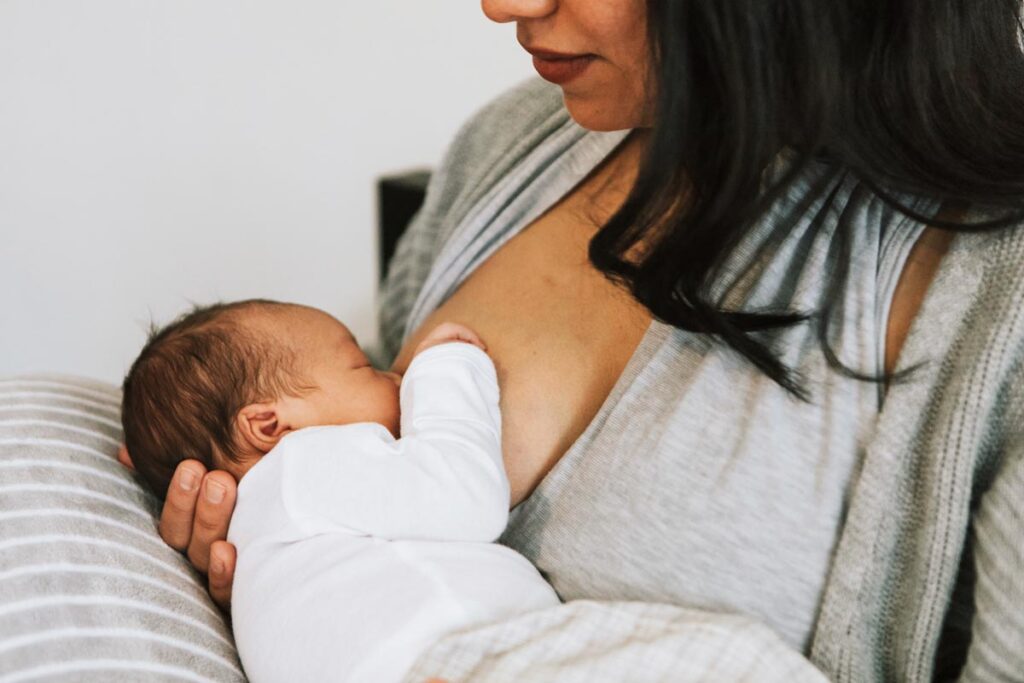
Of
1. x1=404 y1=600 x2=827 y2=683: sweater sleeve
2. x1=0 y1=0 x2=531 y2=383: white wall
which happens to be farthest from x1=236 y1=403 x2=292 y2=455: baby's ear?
x1=0 y1=0 x2=531 y2=383: white wall

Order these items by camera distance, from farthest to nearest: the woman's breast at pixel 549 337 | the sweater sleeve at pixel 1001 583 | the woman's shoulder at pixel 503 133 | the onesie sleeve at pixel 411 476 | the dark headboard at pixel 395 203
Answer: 1. the dark headboard at pixel 395 203
2. the woman's shoulder at pixel 503 133
3. the woman's breast at pixel 549 337
4. the onesie sleeve at pixel 411 476
5. the sweater sleeve at pixel 1001 583

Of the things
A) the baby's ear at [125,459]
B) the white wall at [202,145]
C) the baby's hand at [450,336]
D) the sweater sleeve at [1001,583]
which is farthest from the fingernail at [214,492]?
the white wall at [202,145]

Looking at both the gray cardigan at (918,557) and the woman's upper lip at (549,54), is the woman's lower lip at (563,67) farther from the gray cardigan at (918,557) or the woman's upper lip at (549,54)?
the gray cardigan at (918,557)

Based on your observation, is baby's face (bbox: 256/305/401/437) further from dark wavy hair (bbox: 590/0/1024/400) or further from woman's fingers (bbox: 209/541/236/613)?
dark wavy hair (bbox: 590/0/1024/400)

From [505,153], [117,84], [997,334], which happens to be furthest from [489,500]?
[117,84]

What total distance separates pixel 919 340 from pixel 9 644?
2.39 feet

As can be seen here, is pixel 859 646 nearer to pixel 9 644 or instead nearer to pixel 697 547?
pixel 697 547

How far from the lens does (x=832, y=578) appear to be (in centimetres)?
76

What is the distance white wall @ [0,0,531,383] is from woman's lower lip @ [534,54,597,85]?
0.98 meters

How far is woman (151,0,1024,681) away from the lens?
73cm

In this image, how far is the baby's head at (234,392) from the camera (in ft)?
3.05

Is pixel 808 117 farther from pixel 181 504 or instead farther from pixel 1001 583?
pixel 181 504

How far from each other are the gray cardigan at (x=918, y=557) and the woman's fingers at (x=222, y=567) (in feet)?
0.82

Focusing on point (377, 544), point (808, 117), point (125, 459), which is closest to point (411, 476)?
point (377, 544)
